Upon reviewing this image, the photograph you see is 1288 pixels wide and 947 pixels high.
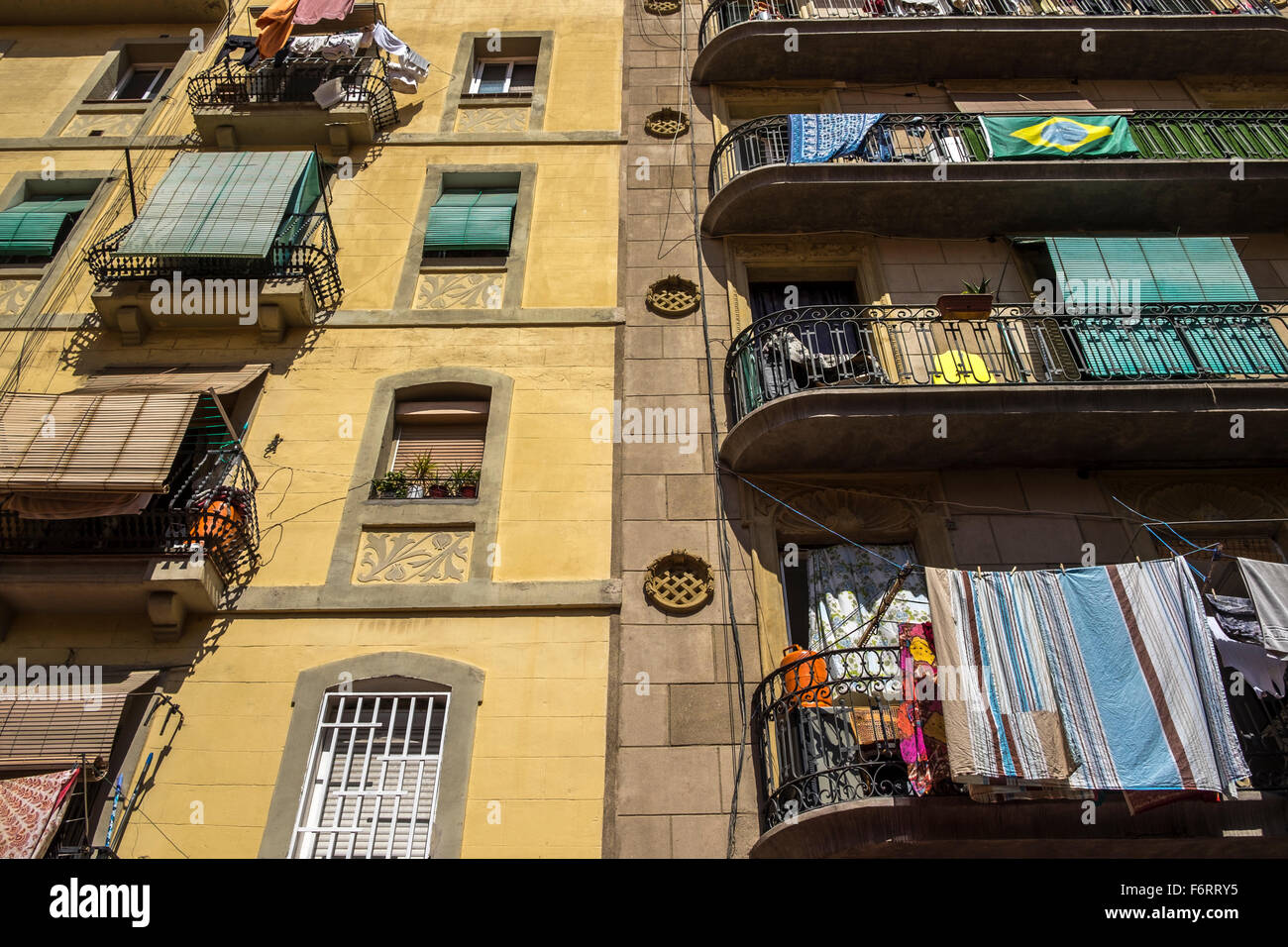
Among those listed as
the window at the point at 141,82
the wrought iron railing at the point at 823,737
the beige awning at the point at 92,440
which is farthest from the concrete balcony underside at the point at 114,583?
the window at the point at 141,82

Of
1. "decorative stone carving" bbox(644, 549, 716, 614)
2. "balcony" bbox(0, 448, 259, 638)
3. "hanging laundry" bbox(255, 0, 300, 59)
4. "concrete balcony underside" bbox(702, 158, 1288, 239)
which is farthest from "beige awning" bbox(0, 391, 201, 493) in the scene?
"hanging laundry" bbox(255, 0, 300, 59)

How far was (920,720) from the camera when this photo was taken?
815 cm

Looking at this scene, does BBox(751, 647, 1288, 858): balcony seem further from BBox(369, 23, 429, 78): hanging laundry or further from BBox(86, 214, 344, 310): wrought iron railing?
BBox(369, 23, 429, 78): hanging laundry

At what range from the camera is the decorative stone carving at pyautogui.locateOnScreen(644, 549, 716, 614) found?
33.3 ft

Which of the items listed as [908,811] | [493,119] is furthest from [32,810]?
[493,119]

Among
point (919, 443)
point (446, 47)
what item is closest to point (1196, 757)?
point (919, 443)

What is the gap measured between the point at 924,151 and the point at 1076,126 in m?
2.01

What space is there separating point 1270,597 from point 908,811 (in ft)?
11.6

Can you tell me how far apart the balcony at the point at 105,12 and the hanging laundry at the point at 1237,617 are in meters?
17.9

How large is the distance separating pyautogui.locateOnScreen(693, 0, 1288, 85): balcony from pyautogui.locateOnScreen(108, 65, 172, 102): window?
9255 mm

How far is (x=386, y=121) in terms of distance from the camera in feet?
51.6

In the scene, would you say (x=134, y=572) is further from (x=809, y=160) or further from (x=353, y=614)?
(x=809, y=160)

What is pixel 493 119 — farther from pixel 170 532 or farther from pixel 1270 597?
pixel 1270 597

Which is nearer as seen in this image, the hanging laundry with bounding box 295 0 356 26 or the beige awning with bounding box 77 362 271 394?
the beige awning with bounding box 77 362 271 394
